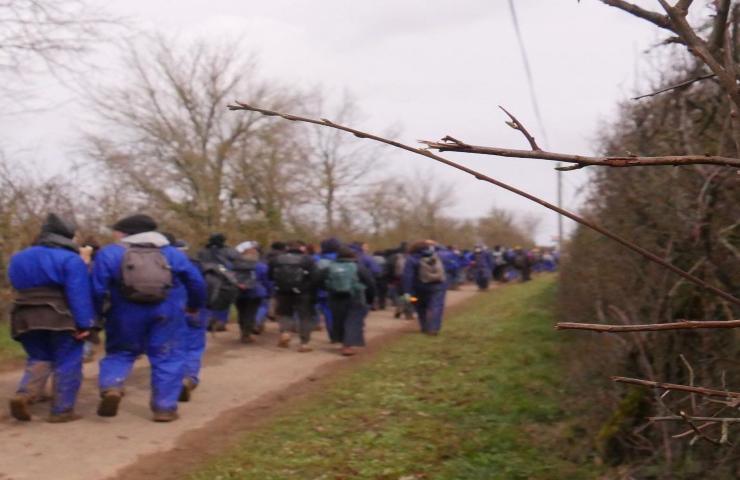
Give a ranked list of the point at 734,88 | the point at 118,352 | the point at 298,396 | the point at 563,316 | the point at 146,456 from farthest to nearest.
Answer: the point at 563,316
the point at 298,396
the point at 118,352
the point at 146,456
the point at 734,88

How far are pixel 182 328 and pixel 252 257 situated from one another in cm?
484

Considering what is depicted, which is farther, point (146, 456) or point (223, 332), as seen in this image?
point (223, 332)

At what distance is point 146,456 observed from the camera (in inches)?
227

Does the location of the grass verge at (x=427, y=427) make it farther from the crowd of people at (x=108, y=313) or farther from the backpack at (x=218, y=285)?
the backpack at (x=218, y=285)

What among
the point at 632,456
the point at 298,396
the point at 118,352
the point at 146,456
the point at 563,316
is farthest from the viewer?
the point at 563,316

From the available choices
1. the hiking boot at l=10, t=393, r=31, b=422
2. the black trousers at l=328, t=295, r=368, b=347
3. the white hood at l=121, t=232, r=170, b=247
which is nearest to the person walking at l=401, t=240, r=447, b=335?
the black trousers at l=328, t=295, r=368, b=347

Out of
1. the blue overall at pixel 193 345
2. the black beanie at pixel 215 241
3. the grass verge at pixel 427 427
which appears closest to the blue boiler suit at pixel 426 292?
the grass verge at pixel 427 427

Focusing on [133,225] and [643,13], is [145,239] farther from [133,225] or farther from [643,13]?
[643,13]

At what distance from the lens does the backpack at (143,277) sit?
6578 millimetres

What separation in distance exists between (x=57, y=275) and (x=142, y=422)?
57.8 inches

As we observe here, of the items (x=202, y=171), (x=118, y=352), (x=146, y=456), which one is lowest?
(x=146, y=456)


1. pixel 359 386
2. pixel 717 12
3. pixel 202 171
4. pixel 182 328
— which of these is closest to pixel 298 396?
pixel 359 386

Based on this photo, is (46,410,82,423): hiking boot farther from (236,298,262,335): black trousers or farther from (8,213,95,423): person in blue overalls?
(236,298,262,335): black trousers

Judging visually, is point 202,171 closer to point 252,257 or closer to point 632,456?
point 252,257
